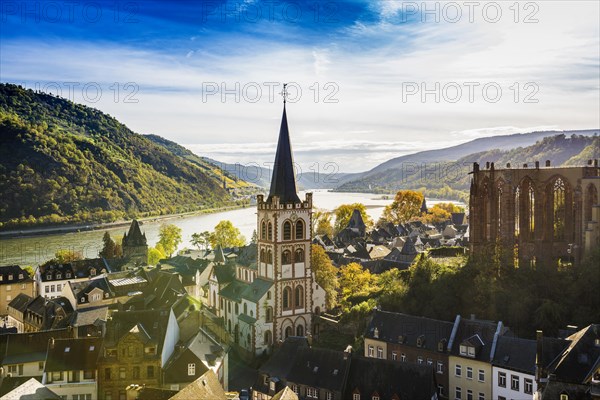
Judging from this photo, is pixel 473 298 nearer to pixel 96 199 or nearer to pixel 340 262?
pixel 340 262

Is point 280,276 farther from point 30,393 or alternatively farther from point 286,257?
point 30,393

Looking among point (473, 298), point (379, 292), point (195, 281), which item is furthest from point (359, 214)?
point (473, 298)

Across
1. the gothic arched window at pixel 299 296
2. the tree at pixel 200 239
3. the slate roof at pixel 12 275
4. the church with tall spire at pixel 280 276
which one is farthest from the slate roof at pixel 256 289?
the tree at pixel 200 239

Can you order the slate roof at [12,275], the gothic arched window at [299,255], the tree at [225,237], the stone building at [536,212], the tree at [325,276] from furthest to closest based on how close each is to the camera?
1. the tree at [225,237]
2. the slate roof at [12,275]
3. the tree at [325,276]
4. the gothic arched window at [299,255]
5. the stone building at [536,212]

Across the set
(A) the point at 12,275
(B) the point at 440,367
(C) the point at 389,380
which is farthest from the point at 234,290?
(A) the point at 12,275

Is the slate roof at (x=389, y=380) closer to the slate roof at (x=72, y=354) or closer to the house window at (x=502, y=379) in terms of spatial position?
the house window at (x=502, y=379)

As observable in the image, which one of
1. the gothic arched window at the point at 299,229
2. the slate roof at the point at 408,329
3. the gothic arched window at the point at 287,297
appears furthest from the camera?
the gothic arched window at the point at 299,229
